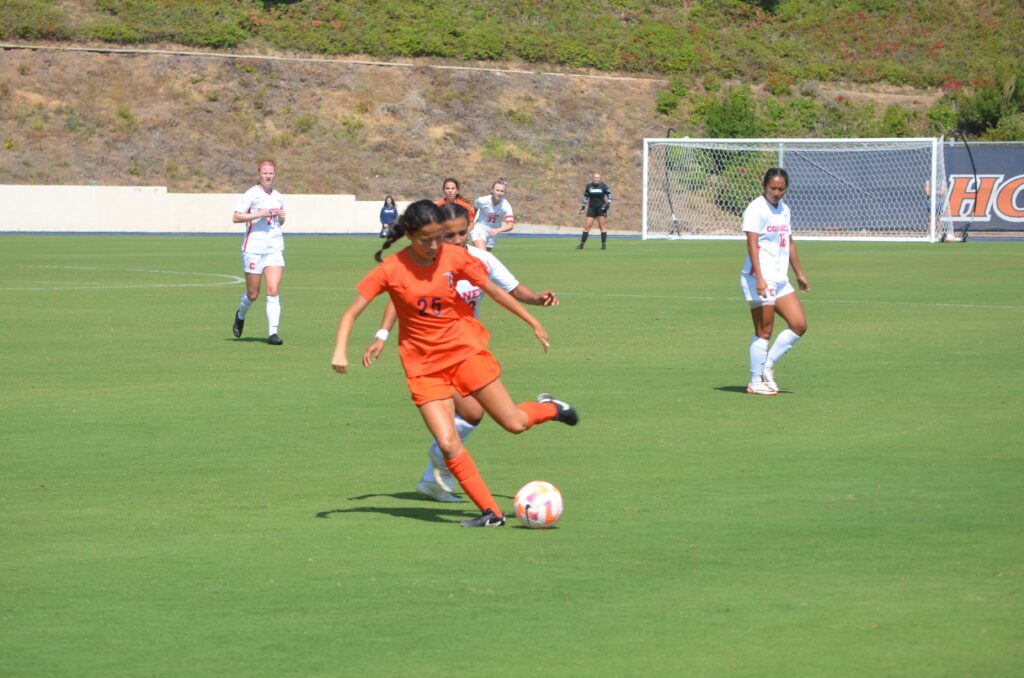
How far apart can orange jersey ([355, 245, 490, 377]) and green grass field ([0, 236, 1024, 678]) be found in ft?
2.97

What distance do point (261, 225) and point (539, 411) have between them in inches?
439

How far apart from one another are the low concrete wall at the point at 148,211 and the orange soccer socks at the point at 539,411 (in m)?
54.2

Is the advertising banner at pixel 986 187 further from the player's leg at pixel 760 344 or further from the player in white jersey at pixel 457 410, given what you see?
the player in white jersey at pixel 457 410

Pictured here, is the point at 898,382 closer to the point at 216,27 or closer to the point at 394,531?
the point at 394,531

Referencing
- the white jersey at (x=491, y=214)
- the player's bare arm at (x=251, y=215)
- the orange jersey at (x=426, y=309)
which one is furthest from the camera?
the white jersey at (x=491, y=214)

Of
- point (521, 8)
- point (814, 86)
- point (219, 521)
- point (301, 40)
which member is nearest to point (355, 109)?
point (301, 40)

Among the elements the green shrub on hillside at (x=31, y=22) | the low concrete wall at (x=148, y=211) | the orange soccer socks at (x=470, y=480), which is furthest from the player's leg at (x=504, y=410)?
the green shrub on hillside at (x=31, y=22)

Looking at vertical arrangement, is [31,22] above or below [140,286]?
above

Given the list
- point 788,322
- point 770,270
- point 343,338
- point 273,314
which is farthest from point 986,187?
point 343,338

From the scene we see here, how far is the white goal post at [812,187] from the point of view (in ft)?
173

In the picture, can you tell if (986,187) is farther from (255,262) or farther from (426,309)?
(426,309)

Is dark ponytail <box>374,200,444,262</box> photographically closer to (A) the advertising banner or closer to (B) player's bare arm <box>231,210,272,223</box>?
(B) player's bare arm <box>231,210,272,223</box>

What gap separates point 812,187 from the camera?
2184 inches

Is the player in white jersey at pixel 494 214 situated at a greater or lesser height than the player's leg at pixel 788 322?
greater
